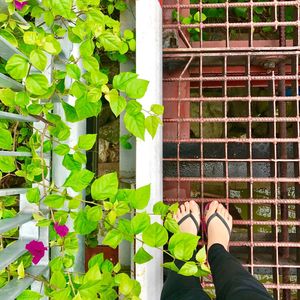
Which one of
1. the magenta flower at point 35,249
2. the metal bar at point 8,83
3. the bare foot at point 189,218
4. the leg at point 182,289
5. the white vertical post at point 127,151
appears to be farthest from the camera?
the bare foot at point 189,218

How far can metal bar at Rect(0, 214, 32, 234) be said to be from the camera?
902 mm

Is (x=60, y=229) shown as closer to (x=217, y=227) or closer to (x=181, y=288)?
(x=181, y=288)

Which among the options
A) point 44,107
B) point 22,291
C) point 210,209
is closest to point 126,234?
point 22,291

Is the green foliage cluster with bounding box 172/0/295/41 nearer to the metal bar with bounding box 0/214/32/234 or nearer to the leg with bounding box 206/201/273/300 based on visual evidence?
the leg with bounding box 206/201/273/300

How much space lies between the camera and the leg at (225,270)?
1.08 metres

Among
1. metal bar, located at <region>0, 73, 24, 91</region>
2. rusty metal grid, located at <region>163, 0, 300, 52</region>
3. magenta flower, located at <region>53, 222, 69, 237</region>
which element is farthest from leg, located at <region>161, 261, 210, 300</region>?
rusty metal grid, located at <region>163, 0, 300, 52</region>

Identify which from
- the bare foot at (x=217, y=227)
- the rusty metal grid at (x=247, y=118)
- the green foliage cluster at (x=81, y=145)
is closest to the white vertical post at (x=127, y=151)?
the rusty metal grid at (x=247, y=118)

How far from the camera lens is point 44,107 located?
1025 mm

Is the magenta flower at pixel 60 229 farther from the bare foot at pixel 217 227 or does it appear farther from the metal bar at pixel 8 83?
the bare foot at pixel 217 227

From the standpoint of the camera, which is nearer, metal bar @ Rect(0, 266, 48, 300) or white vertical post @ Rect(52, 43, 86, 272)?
metal bar @ Rect(0, 266, 48, 300)

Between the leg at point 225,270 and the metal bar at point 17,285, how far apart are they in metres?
0.58

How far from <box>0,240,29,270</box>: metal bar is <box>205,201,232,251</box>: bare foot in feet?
2.95

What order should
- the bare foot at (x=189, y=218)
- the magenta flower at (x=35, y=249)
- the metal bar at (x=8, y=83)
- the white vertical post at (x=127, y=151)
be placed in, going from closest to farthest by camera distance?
the metal bar at (x=8, y=83) → the magenta flower at (x=35, y=249) → the white vertical post at (x=127, y=151) → the bare foot at (x=189, y=218)

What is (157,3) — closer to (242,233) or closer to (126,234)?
(126,234)
